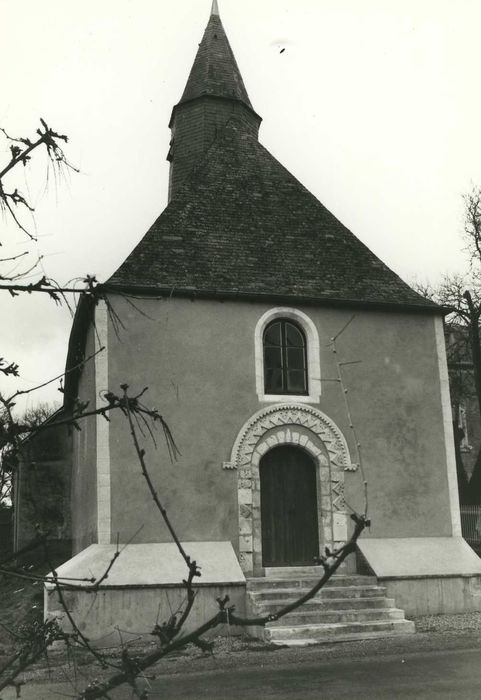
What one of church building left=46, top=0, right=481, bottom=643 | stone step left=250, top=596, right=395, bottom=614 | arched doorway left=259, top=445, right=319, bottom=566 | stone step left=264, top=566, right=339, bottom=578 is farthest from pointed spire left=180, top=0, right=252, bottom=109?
stone step left=250, top=596, right=395, bottom=614

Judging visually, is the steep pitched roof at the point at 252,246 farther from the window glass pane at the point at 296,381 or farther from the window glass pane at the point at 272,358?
the window glass pane at the point at 296,381

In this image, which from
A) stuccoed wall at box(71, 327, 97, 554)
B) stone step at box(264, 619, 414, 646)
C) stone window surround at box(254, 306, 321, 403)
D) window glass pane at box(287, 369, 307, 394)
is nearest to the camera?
stone step at box(264, 619, 414, 646)

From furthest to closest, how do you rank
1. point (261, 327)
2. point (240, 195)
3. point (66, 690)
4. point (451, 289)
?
point (451, 289) < point (240, 195) < point (261, 327) < point (66, 690)

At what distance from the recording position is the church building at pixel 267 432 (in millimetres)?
12456

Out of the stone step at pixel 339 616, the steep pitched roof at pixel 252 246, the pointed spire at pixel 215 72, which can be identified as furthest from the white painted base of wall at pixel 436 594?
the pointed spire at pixel 215 72

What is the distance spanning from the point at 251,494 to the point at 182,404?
197 centimetres

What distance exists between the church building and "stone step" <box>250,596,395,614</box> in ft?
0.14

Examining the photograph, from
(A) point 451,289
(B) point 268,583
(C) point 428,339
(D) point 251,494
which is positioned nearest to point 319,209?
(C) point 428,339

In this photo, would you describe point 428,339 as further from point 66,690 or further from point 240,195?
point 66,690

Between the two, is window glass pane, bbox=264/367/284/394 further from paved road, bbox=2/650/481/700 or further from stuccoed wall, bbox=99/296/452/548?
paved road, bbox=2/650/481/700

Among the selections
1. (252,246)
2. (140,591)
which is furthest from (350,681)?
(252,246)

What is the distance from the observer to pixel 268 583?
40.7ft

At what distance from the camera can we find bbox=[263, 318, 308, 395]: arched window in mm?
14289

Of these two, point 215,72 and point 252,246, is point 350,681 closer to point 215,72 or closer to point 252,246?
point 252,246
